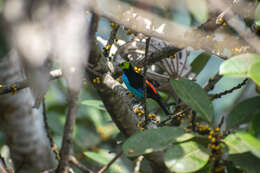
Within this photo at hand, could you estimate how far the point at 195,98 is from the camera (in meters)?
1.55

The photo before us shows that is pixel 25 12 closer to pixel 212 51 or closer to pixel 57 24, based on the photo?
pixel 57 24

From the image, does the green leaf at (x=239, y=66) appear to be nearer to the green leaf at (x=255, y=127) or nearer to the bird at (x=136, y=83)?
the green leaf at (x=255, y=127)

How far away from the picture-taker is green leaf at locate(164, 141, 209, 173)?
1320mm

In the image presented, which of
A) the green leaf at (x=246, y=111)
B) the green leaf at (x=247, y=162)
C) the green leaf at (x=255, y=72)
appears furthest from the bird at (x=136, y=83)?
the green leaf at (x=255, y=72)

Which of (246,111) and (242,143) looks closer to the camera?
(242,143)

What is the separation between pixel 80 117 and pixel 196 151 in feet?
12.1

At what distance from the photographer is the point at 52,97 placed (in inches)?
219

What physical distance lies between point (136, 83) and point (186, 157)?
2.50 meters

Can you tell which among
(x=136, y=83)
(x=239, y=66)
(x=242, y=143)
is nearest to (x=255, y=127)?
(x=242, y=143)

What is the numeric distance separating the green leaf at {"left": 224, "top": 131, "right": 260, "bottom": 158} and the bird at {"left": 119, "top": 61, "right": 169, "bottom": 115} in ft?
6.41

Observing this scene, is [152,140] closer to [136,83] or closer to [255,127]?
[255,127]

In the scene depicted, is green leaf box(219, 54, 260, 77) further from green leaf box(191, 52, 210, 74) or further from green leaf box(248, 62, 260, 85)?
green leaf box(191, 52, 210, 74)

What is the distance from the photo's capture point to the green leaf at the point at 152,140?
1363mm

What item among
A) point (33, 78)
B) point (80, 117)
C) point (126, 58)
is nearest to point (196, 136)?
point (33, 78)
